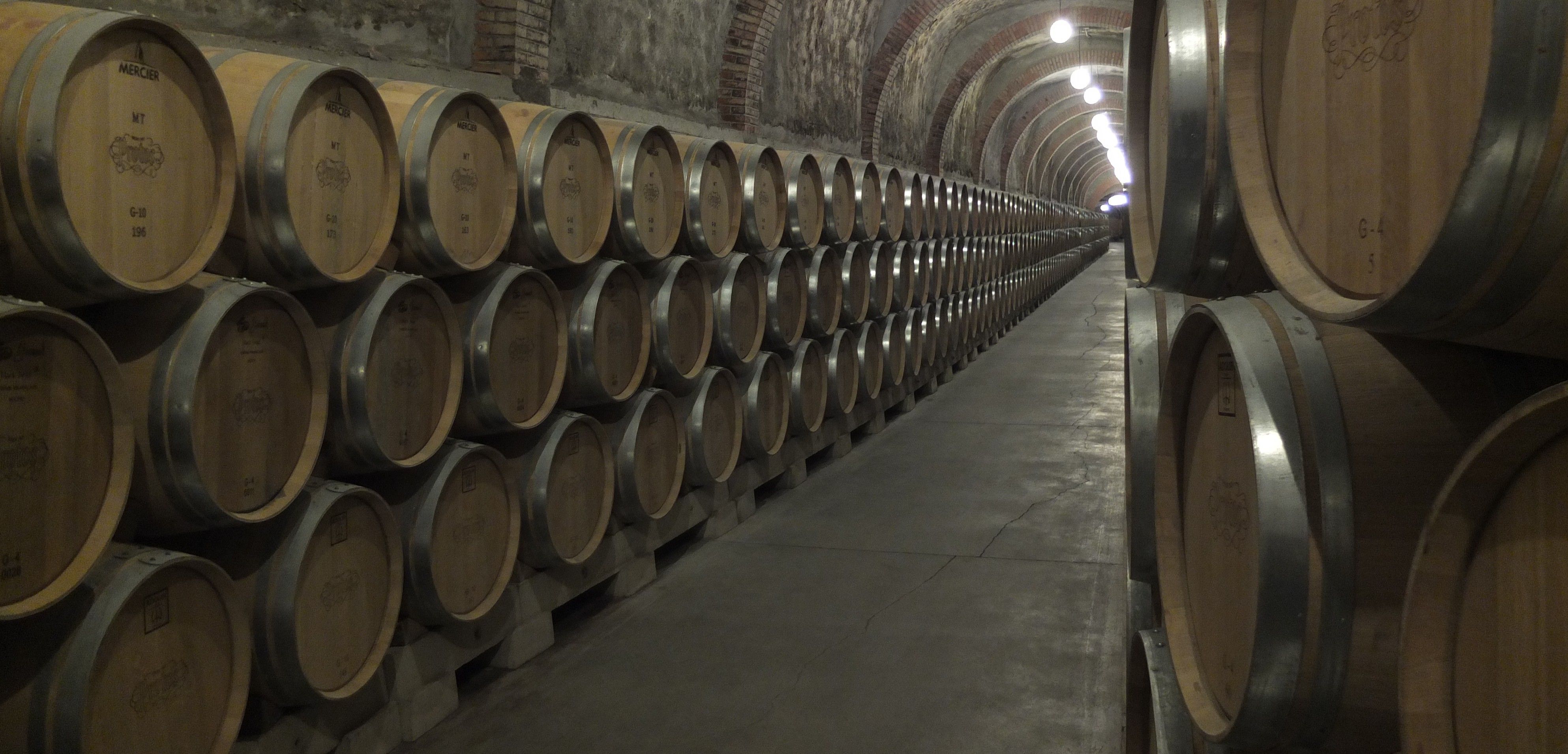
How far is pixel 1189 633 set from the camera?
1845mm

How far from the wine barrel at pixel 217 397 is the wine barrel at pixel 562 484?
1099 mm

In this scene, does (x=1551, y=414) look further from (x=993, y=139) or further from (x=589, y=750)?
(x=993, y=139)

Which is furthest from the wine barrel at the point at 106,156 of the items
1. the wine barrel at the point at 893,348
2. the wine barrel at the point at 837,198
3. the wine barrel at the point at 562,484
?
the wine barrel at the point at 893,348

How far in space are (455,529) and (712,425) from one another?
1941 millimetres

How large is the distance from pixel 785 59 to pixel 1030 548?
22.7ft

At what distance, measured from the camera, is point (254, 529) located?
2799 mm

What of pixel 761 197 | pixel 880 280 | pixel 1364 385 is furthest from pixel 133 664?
pixel 880 280

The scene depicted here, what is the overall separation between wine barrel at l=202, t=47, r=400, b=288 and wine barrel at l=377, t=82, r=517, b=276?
5.8 inches

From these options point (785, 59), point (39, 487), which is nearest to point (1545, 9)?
point (39, 487)

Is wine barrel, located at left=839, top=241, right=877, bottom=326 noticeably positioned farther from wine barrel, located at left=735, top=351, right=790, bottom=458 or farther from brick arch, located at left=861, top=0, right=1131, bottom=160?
brick arch, located at left=861, top=0, right=1131, bottom=160

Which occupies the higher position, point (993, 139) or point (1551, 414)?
point (993, 139)

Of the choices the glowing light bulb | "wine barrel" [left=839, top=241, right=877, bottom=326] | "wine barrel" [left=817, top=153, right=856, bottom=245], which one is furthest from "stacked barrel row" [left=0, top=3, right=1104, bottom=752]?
the glowing light bulb

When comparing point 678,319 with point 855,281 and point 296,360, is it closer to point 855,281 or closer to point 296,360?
point 296,360

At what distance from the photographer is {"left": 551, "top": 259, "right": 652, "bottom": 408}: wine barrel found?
13.8 ft
